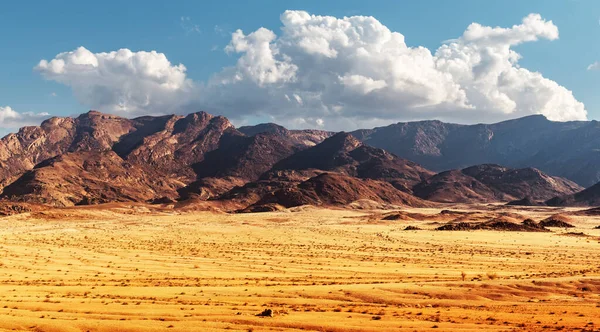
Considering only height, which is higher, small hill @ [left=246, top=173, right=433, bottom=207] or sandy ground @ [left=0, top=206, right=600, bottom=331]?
small hill @ [left=246, top=173, right=433, bottom=207]

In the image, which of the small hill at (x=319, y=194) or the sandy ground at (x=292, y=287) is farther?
the small hill at (x=319, y=194)

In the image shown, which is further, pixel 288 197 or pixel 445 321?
pixel 288 197

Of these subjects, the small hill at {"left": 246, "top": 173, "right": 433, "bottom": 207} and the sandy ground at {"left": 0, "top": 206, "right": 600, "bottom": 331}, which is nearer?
the sandy ground at {"left": 0, "top": 206, "right": 600, "bottom": 331}

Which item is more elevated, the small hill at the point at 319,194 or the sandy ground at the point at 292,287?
the small hill at the point at 319,194

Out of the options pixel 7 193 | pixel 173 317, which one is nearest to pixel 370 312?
pixel 173 317

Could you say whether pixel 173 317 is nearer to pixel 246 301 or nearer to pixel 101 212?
pixel 246 301

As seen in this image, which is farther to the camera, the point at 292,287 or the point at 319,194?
the point at 319,194

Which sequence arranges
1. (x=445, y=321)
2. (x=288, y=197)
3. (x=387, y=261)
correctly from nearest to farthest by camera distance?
1. (x=445, y=321)
2. (x=387, y=261)
3. (x=288, y=197)

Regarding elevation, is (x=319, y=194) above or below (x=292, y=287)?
above
